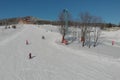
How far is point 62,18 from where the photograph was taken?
157 ft

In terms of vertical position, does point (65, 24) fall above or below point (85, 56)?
above

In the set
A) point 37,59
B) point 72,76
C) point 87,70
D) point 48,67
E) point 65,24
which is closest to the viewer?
point 72,76

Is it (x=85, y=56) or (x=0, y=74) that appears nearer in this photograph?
(x=0, y=74)

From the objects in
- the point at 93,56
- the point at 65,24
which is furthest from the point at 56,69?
the point at 65,24

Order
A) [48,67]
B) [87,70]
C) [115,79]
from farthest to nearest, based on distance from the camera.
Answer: [48,67] → [87,70] → [115,79]

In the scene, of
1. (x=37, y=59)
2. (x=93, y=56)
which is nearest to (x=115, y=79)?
(x=93, y=56)

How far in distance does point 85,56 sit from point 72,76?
982 centimetres

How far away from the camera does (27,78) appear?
17719mm

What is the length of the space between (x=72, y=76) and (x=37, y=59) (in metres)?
9.42

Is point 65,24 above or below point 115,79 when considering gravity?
above

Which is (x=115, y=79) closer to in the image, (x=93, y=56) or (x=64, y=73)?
(x=64, y=73)

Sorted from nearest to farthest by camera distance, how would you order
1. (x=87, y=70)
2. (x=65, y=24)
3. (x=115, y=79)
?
(x=115, y=79)
(x=87, y=70)
(x=65, y=24)

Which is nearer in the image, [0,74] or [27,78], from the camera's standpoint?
[27,78]

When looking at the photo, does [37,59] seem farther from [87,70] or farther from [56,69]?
[87,70]
